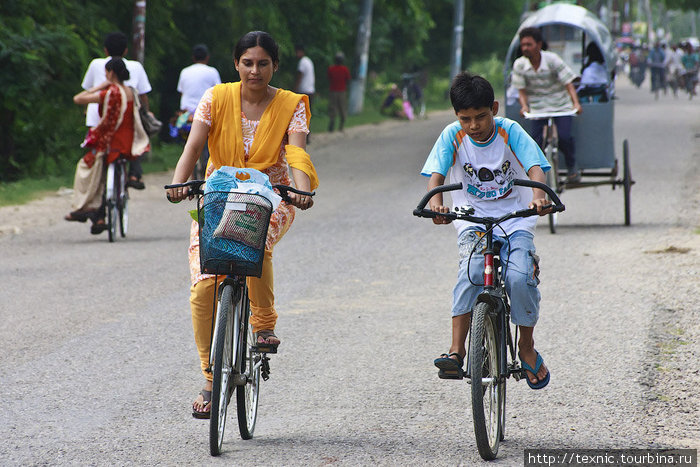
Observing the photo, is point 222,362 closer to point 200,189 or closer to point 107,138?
point 200,189

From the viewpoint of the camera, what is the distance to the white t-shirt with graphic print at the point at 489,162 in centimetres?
513

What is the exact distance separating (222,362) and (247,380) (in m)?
0.32

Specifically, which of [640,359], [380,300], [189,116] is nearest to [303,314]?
[380,300]

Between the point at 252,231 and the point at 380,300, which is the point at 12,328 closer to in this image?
the point at 380,300

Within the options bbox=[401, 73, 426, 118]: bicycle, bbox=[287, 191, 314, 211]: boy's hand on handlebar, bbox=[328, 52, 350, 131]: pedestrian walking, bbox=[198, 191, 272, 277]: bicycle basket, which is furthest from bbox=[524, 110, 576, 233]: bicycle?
bbox=[401, 73, 426, 118]: bicycle

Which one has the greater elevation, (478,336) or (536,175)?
(536,175)

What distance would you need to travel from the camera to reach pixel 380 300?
337 inches

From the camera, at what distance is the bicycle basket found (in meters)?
4.71

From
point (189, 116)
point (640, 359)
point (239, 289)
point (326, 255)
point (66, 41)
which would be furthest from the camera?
point (66, 41)

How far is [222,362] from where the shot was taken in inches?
186

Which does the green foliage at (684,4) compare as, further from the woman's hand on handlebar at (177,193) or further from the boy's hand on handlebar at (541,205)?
the woman's hand on handlebar at (177,193)

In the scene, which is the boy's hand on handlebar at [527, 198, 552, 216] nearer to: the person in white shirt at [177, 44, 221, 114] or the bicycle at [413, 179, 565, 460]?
the bicycle at [413, 179, 565, 460]

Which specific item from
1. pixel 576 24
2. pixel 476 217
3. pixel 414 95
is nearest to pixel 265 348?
pixel 476 217

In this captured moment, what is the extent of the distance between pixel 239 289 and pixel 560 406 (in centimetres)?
178
